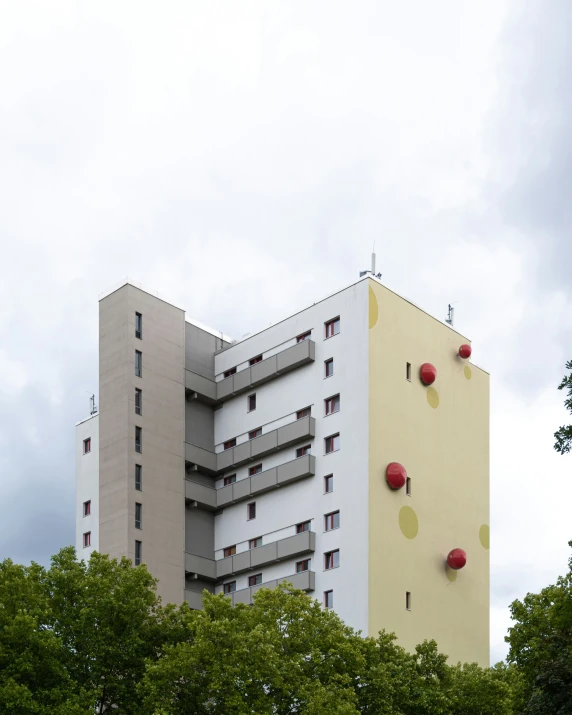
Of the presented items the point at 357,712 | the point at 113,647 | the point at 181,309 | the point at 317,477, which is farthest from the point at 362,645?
the point at 181,309

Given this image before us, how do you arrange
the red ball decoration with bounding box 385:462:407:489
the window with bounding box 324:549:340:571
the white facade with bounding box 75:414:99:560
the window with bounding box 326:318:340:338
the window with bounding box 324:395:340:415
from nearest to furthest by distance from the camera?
the window with bounding box 324:549:340:571, the red ball decoration with bounding box 385:462:407:489, the window with bounding box 324:395:340:415, the window with bounding box 326:318:340:338, the white facade with bounding box 75:414:99:560

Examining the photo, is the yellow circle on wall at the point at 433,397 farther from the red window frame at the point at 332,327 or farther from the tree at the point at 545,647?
the tree at the point at 545,647

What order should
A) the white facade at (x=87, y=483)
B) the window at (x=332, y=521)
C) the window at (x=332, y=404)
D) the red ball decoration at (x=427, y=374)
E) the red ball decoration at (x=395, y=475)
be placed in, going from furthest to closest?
1. the white facade at (x=87, y=483)
2. the red ball decoration at (x=427, y=374)
3. the window at (x=332, y=404)
4. the window at (x=332, y=521)
5. the red ball decoration at (x=395, y=475)

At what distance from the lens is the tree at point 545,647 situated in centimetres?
4619

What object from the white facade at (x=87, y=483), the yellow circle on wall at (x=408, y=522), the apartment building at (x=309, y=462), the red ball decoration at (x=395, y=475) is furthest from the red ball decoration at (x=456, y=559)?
the white facade at (x=87, y=483)

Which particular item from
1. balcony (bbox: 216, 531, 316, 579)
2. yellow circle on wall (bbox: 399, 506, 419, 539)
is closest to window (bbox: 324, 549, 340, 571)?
balcony (bbox: 216, 531, 316, 579)

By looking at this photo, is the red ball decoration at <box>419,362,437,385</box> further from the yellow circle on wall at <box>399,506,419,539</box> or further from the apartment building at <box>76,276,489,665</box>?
the yellow circle on wall at <box>399,506,419,539</box>

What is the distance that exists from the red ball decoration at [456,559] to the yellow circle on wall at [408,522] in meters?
3.04

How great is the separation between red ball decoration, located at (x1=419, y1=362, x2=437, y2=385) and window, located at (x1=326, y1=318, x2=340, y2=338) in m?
6.10

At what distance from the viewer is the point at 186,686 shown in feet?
172

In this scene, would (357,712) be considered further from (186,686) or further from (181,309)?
(181,309)

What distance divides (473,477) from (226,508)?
16.9 metres

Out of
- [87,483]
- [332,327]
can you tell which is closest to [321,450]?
[332,327]

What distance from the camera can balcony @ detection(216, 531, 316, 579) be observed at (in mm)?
73438
